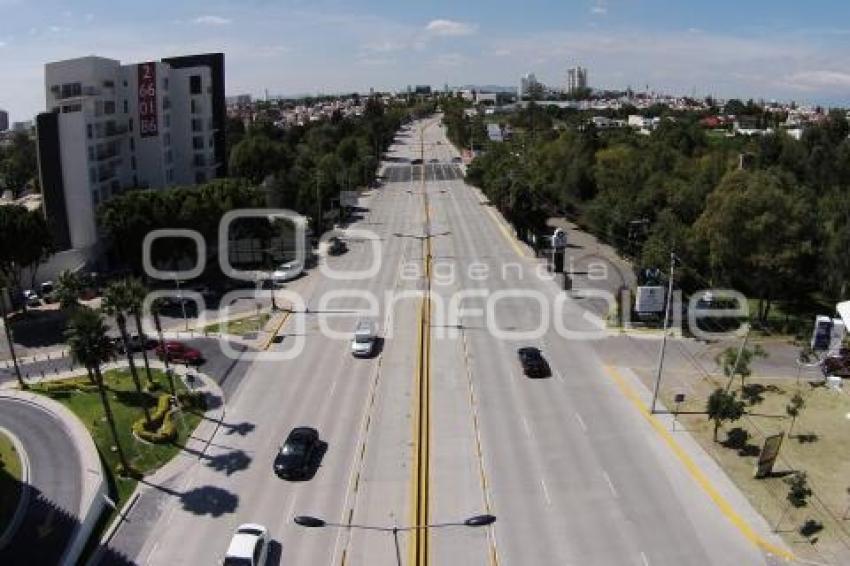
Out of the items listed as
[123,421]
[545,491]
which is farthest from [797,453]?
[123,421]

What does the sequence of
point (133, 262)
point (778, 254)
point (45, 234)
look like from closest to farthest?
point (778, 254)
point (45, 234)
point (133, 262)

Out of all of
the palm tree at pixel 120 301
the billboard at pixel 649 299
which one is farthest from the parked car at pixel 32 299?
the billboard at pixel 649 299

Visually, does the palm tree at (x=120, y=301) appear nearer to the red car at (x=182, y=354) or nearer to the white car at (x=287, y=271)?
the red car at (x=182, y=354)

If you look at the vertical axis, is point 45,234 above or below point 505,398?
above

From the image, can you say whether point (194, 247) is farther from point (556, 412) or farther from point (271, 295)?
point (556, 412)

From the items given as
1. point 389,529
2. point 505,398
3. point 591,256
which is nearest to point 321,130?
point 591,256

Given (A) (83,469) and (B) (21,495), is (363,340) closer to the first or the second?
(A) (83,469)
